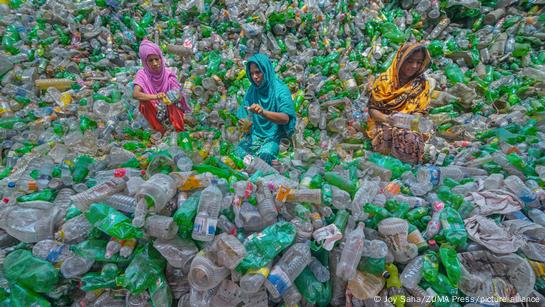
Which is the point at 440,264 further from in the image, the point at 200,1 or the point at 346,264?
the point at 200,1

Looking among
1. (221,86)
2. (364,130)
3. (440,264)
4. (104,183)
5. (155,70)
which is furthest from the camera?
(221,86)

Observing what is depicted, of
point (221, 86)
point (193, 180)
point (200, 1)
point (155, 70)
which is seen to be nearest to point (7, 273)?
point (193, 180)

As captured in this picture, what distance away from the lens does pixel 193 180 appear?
1723 mm

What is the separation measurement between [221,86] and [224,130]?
95cm

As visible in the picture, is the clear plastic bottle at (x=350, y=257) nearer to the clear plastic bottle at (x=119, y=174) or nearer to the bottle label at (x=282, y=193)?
the bottle label at (x=282, y=193)

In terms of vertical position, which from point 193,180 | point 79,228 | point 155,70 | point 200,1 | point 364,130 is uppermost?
point 200,1

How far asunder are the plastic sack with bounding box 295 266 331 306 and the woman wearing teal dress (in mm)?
1561

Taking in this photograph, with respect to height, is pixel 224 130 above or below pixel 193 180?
below

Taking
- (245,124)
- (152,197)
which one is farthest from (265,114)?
(152,197)

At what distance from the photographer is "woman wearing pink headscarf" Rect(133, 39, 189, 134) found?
3406mm

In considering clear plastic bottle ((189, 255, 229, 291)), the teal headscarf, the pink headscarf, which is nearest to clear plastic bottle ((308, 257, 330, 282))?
clear plastic bottle ((189, 255, 229, 291))

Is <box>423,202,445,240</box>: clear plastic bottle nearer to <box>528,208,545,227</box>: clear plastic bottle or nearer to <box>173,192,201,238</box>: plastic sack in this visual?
<box>528,208,545,227</box>: clear plastic bottle

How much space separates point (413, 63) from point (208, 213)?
8.53 feet

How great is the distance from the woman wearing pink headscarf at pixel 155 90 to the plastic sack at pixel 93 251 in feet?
7.18
